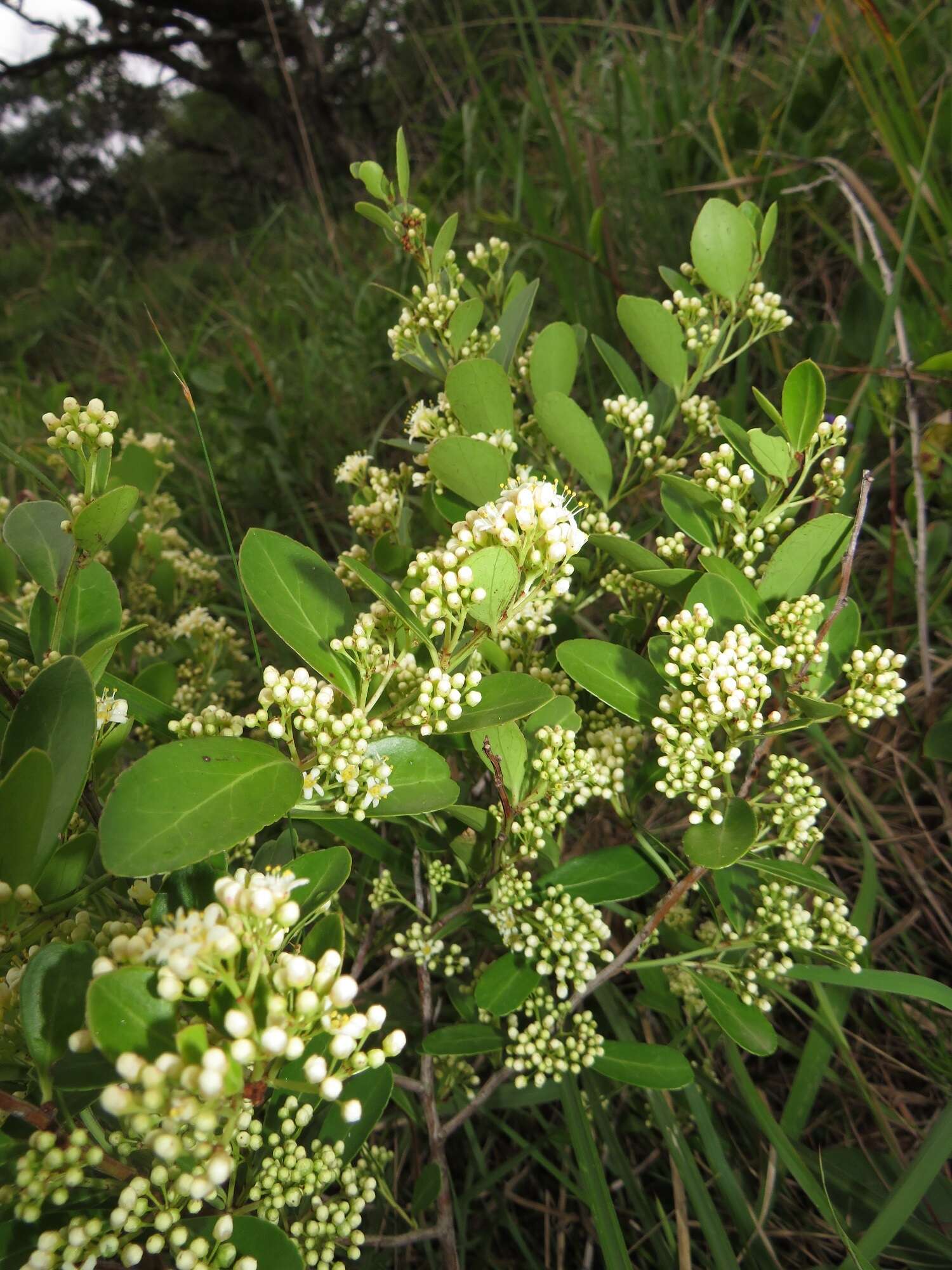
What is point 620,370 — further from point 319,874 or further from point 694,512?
point 319,874

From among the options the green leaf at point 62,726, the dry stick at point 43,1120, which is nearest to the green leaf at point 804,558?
the green leaf at point 62,726

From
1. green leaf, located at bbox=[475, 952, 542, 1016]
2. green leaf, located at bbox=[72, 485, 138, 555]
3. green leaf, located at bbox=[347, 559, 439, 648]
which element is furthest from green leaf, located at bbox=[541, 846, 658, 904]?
green leaf, located at bbox=[72, 485, 138, 555]

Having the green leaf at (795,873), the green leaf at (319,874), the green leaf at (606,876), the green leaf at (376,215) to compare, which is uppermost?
the green leaf at (376,215)

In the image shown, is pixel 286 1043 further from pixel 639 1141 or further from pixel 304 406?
pixel 304 406

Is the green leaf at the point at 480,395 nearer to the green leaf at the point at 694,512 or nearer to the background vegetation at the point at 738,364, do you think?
the green leaf at the point at 694,512

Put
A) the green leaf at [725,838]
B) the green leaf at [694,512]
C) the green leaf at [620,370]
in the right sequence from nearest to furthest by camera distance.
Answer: the green leaf at [725,838], the green leaf at [694,512], the green leaf at [620,370]
